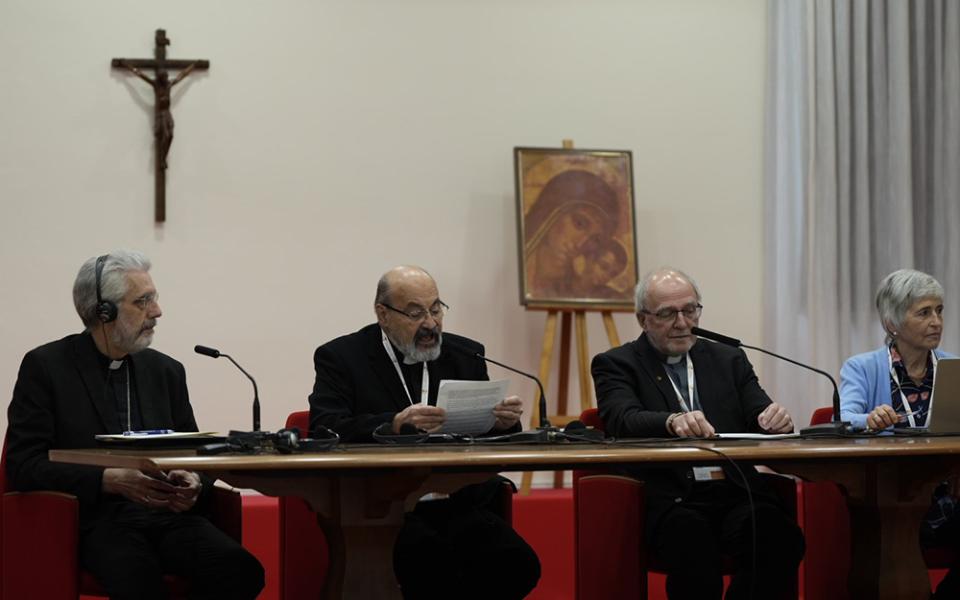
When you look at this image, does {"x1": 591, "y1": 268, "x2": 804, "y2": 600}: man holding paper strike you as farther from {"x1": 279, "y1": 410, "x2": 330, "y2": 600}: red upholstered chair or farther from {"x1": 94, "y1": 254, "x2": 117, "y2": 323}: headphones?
{"x1": 94, "y1": 254, "x2": 117, "y2": 323}: headphones

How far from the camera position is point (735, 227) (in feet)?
20.5

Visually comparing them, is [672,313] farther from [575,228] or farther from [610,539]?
[575,228]

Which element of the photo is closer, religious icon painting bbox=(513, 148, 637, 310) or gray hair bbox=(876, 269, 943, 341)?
gray hair bbox=(876, 269, 943, 341)

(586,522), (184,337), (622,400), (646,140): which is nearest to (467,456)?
(586,522)

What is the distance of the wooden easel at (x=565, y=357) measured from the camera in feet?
18.7

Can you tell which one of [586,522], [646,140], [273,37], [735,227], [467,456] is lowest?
[586,522]

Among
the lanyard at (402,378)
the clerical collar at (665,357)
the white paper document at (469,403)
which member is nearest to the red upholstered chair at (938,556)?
the clerical collar at (665,357)

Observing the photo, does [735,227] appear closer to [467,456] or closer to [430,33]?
[430,33]

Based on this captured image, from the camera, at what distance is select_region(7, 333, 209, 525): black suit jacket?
10.6ft

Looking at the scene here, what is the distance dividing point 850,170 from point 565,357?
1.78 metres

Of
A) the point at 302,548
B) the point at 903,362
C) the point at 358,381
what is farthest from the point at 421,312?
the point at 903,362

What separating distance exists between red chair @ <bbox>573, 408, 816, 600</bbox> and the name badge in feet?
0.91

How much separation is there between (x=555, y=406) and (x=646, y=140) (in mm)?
1427

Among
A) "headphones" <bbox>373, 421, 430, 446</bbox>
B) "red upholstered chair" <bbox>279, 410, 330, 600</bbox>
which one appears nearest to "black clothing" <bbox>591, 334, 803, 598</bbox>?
"headphones" <bbox>373, 421, 430, 446</bbox>
